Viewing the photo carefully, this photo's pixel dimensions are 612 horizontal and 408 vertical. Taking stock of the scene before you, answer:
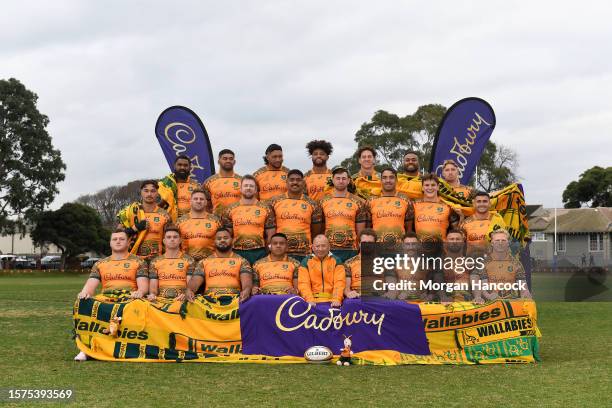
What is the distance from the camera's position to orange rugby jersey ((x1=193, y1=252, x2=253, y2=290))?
24.1 ft

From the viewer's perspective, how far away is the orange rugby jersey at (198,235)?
7.84 m

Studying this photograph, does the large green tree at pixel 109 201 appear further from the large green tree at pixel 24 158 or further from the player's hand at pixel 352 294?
the player's hand at pixel 352 294

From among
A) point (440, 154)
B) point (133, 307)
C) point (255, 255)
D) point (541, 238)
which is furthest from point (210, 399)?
point (541, 238)

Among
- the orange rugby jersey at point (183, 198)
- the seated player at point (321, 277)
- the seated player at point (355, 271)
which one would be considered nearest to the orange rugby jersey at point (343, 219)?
the seated player at point (355, 271)

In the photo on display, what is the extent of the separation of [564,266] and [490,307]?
35.9 metres

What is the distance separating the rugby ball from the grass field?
0.22m

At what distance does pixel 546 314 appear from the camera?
1418 cm

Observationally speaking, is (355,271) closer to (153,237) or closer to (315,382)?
(315,382)

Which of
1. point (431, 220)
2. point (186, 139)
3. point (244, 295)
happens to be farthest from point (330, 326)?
point (186, 139)

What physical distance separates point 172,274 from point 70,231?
41.9 meters

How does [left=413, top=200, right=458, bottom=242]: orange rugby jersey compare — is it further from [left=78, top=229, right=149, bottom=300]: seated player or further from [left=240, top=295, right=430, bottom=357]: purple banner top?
[left=78, top=229, right=149, bottom=300]: seated player

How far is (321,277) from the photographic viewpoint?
7172 mm

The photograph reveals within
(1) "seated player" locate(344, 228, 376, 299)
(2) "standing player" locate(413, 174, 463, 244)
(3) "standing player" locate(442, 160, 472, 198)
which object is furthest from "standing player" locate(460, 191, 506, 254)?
(1) "seated player" locate(344, 228, 376, 299)

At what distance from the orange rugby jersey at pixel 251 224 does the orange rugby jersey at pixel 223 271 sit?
18.8 inches
